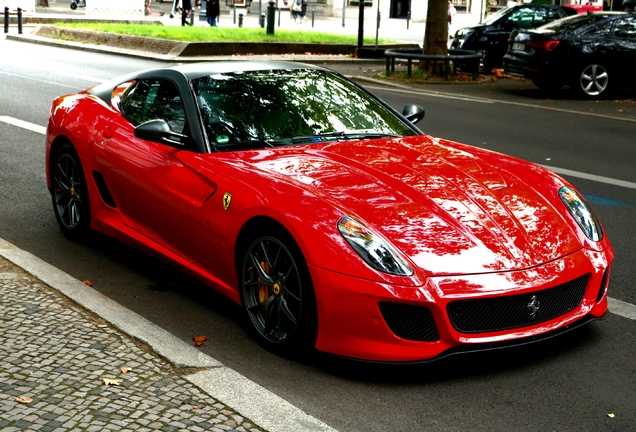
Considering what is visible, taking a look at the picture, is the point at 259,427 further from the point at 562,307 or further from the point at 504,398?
the point at 562,307

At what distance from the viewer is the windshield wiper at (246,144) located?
5875 millimetres

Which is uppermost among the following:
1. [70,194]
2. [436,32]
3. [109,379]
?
[436,32]

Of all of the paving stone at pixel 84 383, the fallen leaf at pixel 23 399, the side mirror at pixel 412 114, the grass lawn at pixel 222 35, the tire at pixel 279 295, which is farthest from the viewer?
the grass lawn at pixel 222 35

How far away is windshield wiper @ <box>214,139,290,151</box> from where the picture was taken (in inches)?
231

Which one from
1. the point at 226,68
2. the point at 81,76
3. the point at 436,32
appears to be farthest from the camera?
the point at 436,32

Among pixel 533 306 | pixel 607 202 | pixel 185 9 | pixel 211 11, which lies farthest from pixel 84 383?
pixel 185 9

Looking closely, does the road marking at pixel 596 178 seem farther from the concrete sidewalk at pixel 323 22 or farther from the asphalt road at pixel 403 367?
the concrete sidewalk at pixel 323 22

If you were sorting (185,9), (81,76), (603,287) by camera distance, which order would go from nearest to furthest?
1. (603,287)
2. (81,76)
3. (185,9)

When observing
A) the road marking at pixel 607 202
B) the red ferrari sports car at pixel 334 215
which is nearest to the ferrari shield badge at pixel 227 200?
the red ferrari sports car at pixel 334 215

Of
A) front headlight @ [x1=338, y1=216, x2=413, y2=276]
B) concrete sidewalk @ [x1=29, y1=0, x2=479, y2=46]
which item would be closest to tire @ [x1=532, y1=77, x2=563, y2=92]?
front headlight @ [x1=338, y1=216, x2=413, y2=276]

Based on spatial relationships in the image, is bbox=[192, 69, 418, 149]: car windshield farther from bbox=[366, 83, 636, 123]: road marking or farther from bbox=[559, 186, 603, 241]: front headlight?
bbox=[366, 83, 636, 123]: road marking

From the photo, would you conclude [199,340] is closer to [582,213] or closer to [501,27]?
[582,213]

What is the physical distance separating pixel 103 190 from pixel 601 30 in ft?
46.1

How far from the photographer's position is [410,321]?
184 inches
